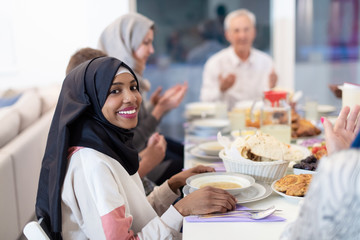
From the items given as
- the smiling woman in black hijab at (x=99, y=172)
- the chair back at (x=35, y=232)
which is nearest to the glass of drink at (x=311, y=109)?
the smiling woman in black hijab at (x=99, y=172)

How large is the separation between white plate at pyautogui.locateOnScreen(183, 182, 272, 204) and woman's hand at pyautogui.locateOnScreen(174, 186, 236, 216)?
0.07m

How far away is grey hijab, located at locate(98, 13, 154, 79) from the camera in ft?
8.51

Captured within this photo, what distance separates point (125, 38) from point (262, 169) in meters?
1.48

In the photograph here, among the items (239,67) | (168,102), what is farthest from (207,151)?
(239,67)

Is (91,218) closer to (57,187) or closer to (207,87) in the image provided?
(57,187)

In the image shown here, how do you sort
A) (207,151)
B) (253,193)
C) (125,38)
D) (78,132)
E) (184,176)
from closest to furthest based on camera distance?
(78,132)
(253,193)
(184,176)
(207,151)
(125,38)

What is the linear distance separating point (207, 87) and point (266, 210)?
115 inches

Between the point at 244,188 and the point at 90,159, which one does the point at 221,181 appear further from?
the point at 90,159

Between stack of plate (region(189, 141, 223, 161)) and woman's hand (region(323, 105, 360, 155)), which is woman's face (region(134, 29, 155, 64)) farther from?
woman's hand (region(323, 105, 360, 155))

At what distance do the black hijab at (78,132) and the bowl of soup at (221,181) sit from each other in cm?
22

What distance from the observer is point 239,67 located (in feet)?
14.4

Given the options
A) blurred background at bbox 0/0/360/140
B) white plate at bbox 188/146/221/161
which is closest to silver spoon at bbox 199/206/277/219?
white plate at bbox 188/146/221/161

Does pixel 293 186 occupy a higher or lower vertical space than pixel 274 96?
lower

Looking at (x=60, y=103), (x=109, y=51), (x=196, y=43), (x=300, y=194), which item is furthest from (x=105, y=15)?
(x=300, y=194)
